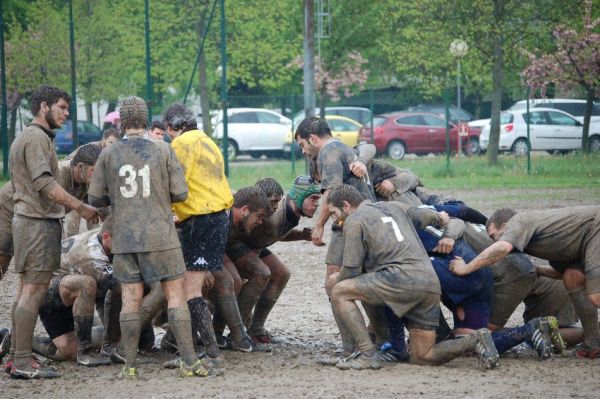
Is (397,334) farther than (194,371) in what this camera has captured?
Yes

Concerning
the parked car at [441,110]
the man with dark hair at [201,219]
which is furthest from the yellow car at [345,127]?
the man with dark hair at [201,219]

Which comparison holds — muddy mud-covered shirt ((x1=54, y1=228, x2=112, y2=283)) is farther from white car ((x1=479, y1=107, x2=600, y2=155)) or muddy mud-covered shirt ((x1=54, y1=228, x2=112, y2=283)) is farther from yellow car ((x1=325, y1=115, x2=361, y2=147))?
yellow car ((x1=325, y1=115, x2=361, y2=147))

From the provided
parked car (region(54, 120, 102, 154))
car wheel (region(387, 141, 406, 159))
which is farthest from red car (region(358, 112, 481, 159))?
parked car (region(54, 120, 102, 154))

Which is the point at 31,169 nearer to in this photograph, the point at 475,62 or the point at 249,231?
the point at 249,231

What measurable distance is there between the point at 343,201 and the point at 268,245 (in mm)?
1363

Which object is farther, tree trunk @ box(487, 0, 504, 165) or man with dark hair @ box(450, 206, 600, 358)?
tree trunk @ box(487, 0, 504, 165)

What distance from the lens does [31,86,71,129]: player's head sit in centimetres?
853

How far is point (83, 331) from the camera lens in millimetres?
8633

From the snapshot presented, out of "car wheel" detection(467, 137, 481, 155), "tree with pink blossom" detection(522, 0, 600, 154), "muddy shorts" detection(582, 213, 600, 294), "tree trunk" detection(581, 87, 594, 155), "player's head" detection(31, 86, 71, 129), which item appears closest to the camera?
"muddy shorts" detection(582, 213, 600, 294)

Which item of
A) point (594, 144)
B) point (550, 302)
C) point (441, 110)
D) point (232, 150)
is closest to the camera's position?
point (550, 302)

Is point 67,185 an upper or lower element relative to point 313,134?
lower

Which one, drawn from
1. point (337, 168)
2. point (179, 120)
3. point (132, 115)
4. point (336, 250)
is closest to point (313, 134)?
point (337, 168)

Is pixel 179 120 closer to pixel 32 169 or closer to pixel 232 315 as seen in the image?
pixel 32 169

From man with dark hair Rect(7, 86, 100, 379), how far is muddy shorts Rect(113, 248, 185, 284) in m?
0.63
